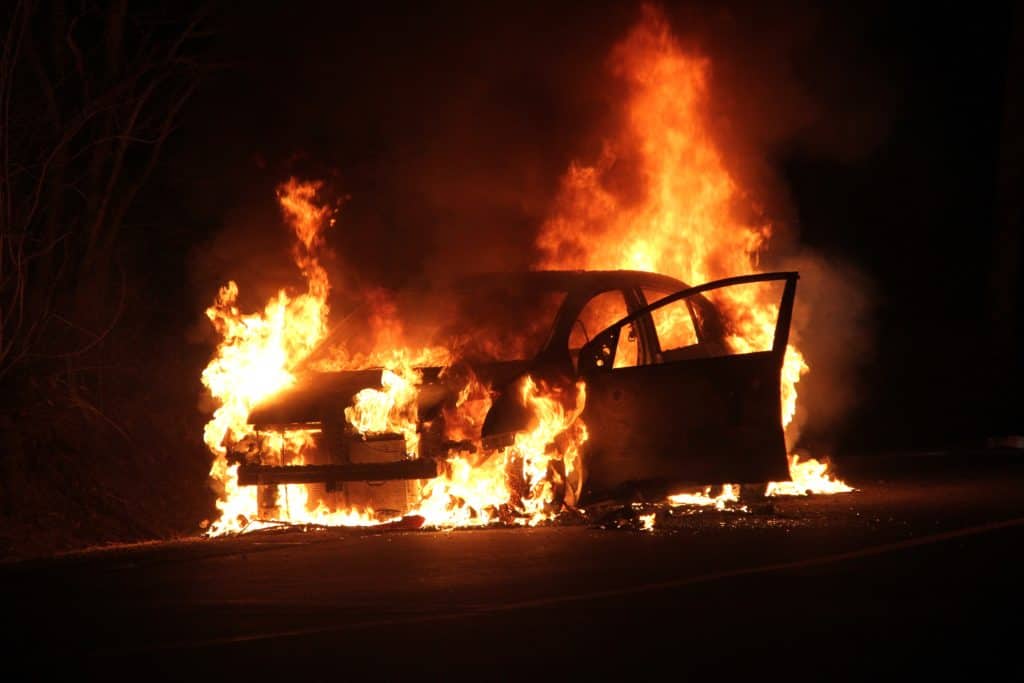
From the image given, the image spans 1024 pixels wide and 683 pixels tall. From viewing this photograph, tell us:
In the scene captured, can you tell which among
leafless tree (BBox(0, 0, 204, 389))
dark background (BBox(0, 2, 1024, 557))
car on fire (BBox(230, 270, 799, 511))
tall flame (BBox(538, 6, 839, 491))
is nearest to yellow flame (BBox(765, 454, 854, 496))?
tall flame (BBox(538, 6, 839, 491))

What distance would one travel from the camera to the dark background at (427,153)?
17.3 meters

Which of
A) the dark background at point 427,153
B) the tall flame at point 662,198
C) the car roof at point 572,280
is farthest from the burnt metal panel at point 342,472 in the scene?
the tall flame at point 662,198

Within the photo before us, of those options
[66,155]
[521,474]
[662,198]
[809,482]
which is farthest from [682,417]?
[66,155]

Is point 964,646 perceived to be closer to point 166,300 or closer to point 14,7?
point 14,7

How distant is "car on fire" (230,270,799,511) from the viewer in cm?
1099

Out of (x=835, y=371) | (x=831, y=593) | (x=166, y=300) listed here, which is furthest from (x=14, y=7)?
(x=835, y=371)

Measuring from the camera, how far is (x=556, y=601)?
7762 millimetres

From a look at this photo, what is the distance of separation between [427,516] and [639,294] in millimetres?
2791

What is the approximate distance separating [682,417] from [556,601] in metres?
3.66

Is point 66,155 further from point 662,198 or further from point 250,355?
point 662,198

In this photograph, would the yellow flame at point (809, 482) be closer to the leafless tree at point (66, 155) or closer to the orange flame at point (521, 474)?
the orange flame at point (521, 474)

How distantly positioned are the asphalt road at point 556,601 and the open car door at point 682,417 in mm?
438

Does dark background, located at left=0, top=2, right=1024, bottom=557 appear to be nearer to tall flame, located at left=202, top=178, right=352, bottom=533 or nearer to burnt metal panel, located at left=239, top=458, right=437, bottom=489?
tall flame, located at left=202, top=178, right=352, bottom=533

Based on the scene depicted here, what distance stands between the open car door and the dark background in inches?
150
